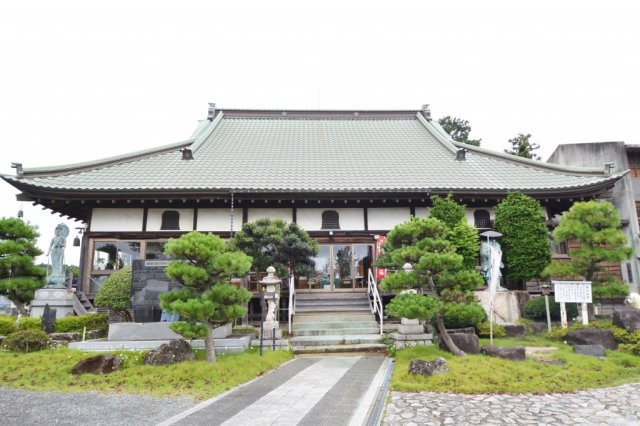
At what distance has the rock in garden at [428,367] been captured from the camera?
7574 millimetres

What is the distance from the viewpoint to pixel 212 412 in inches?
224

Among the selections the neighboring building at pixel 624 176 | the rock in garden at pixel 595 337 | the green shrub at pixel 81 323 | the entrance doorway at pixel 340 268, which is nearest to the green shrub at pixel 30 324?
the green shrub at pixel 81 323

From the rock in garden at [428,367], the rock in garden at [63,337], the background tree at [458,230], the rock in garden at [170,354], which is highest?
the background tree at [458,230]

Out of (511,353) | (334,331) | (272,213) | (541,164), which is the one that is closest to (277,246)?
(334,331)

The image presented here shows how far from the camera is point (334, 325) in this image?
39.8ft

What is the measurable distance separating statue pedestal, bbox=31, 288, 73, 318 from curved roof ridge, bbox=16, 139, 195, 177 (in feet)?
14.9

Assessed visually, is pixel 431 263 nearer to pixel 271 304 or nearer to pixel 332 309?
pixel 271 304

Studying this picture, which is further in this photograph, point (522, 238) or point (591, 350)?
point (522, 238)

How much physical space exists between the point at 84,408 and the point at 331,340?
6563mm

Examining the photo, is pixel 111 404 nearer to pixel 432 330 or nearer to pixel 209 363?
pixel 209 363

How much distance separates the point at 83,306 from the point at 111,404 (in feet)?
29.3

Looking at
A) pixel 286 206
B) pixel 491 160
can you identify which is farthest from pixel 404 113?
pixel 286 206

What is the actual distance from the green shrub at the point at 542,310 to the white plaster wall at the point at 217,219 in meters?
10.5

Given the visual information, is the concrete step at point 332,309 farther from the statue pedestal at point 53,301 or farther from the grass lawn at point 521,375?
the statue pedestal at point 53,301
